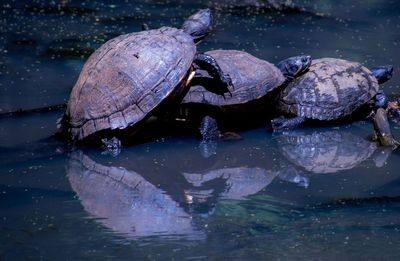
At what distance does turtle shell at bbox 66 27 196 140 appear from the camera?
6.42 metres

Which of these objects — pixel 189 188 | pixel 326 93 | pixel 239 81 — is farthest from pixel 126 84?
pixel 326 93

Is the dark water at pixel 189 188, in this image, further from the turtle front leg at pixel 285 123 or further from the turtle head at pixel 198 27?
the turtle head at pixel 198 27

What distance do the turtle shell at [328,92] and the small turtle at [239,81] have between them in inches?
8.2

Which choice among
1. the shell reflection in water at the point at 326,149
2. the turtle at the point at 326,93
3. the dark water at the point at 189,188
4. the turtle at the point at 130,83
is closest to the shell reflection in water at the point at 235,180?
the dark water at the point at 189,188

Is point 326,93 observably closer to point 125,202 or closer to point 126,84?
point 126,84

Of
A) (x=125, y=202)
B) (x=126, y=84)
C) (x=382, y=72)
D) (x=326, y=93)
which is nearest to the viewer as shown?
(x=125, y=202)

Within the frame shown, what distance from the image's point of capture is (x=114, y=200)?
552 centimetres

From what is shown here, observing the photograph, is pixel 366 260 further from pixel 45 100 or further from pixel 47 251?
pixel 45 100

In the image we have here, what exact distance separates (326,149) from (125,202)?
2060 mm

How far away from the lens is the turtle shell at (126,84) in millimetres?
6418

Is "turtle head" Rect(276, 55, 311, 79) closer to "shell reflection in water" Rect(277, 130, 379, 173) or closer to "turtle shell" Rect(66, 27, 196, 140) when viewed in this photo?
"shell reflection in water" Rect(277, 130, 379, 173)

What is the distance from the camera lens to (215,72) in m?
6.79

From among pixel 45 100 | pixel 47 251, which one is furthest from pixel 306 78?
pixel 47 251

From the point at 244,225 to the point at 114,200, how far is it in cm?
103
